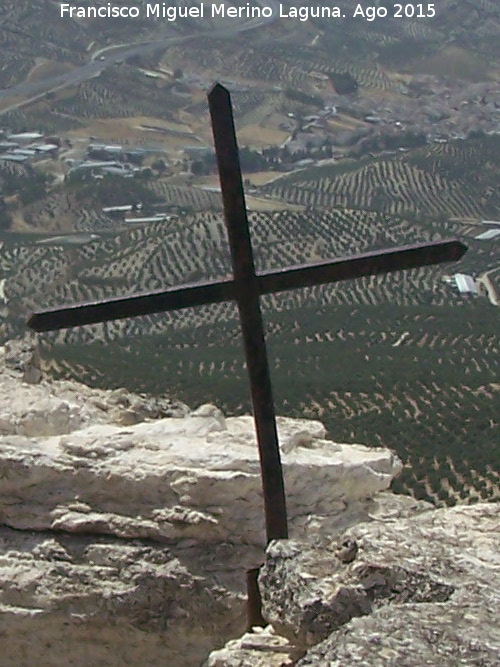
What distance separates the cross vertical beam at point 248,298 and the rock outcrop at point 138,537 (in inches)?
35.8

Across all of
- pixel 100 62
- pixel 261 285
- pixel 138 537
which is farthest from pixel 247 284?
pixel 100 62

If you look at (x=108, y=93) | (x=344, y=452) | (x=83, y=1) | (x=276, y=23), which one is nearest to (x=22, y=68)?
(x=108, y=93)

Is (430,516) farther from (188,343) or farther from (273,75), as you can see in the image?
(273,75)

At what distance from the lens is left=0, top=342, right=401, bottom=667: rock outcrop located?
4.91 metres

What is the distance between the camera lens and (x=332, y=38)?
109 meters

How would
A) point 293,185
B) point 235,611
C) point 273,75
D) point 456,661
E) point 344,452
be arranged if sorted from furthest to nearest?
point 273,75
point 293,185
point 344,452
point 235,611
point 456,661

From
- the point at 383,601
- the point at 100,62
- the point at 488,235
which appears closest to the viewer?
the point at 383,601

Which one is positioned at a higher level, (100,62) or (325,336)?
(100,62)

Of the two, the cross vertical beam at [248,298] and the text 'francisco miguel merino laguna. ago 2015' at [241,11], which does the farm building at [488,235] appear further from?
the text 'francisco miguel merino laguna. ago 2015' at [241,11]

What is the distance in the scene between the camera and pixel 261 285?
388 centimetres

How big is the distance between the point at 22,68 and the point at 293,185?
35.8m

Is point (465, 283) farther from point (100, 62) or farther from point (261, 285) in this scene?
point (100, 62)

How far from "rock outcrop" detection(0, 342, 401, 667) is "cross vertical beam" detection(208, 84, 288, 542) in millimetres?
909

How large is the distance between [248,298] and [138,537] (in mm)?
1769
